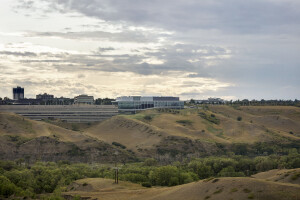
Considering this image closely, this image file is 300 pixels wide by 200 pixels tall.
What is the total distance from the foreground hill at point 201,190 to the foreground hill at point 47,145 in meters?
67.5

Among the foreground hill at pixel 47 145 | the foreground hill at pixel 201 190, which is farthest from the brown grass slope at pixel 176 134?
the foreground hill at pixel 201 190

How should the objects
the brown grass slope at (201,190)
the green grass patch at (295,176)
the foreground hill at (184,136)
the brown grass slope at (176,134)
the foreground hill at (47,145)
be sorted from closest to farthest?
the brown grass slope at (201,190)
the green grass patch at (295,176)
the foreground hill at (47,145)
the foreground hill at (184,136)
the brown grass slope at (176,134)

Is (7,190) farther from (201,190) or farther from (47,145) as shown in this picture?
(47,145)

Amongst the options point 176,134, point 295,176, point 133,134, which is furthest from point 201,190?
point 133,134

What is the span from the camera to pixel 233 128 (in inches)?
7835

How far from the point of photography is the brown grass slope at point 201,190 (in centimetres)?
5250

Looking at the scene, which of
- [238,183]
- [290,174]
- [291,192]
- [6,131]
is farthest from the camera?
[6,131]

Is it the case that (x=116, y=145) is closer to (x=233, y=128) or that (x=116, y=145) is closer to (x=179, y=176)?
(x=233, y=128)

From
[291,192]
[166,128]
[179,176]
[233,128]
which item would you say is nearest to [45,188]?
[179,176]

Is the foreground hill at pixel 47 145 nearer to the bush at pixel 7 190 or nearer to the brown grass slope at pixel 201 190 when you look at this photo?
the brown grass slope at pixel 201 190

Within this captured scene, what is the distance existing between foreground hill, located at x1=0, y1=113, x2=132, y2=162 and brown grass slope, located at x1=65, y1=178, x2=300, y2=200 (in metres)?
67.5

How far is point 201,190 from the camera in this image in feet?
204

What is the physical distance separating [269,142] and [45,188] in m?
114

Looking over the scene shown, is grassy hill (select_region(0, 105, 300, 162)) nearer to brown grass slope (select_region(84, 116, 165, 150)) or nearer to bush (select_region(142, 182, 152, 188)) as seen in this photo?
brown grass slope (select_region(84, 116, 165, 150))
